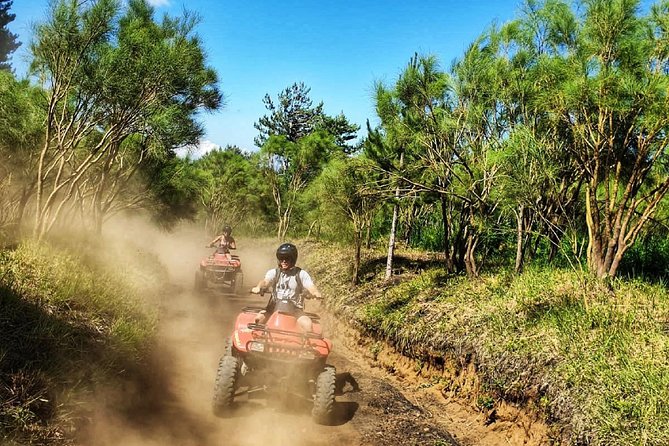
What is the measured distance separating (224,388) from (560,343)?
4532mm

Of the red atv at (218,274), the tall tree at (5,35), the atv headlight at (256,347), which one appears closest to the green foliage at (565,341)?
the atv headlight at (256,347)

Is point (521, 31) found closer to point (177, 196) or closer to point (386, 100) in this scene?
point (386, 100)

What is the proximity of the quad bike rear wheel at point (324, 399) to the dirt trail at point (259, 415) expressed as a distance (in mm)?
140

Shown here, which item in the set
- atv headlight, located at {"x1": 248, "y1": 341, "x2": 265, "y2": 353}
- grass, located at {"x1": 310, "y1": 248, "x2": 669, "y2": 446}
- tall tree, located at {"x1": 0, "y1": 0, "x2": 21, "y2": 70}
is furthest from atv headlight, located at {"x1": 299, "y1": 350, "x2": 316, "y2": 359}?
tall tree, located at {"x1": 0, "y1": 0, "x2": 21, "y2": 70}

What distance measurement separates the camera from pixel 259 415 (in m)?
5.72

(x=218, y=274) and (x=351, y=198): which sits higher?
(x=351, y=198)

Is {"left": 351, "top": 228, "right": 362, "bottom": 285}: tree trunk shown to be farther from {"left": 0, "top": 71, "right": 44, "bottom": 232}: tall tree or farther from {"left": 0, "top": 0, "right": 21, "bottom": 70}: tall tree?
{"left": 0, "top": 0, "right": 21, "bottom": 70}: tall tree

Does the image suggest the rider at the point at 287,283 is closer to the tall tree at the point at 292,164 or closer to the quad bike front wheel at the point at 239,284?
the quad bike front wheel at the point at 239,284

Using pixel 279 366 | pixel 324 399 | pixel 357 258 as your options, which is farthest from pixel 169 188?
pixel 324 399

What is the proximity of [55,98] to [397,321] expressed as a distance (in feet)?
29.1

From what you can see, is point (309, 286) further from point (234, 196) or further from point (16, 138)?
point (234, 196)

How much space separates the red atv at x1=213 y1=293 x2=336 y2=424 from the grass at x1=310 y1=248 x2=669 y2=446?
97.8 inches

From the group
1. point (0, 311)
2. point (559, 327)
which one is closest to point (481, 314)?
point (559, 327)

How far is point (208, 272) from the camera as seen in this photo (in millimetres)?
15008
